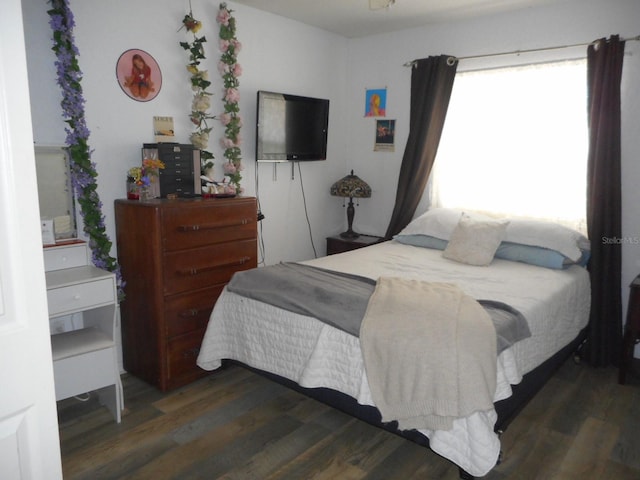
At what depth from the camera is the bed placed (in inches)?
80.8

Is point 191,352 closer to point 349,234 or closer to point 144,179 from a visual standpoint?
point 144,179

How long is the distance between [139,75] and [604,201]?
318cm

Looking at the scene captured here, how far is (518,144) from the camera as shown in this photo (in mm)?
3676

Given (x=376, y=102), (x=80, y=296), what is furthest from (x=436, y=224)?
(x=80, y=296)

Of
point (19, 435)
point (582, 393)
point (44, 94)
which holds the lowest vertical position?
point (582, 393)

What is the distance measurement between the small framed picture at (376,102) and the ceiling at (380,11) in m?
0.53

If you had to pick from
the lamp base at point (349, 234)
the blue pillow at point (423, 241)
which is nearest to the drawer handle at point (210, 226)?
the blue pillow at point (423, 241)

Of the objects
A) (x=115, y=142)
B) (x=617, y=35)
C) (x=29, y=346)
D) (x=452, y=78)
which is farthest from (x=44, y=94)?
(x=617, y=35)

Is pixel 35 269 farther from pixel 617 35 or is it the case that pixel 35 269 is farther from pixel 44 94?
pixel 617 35

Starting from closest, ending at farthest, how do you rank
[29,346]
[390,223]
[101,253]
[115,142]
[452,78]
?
[29,346]
[101,253]
[115,142]
[452,78]
[390,223]

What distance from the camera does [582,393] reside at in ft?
9.55

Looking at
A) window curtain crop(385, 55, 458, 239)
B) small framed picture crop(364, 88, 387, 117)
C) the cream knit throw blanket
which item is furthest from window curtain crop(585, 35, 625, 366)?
small framed picture crop(364, 88, 387, 117)

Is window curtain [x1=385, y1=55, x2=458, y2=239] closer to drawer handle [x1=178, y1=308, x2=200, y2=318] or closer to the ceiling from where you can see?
the ceiling

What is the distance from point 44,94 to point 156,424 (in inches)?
74.5
